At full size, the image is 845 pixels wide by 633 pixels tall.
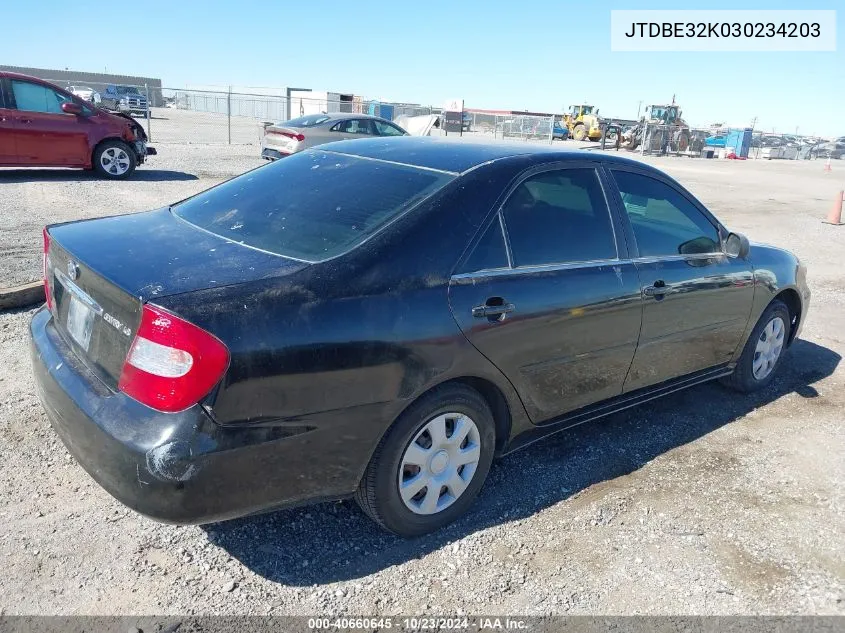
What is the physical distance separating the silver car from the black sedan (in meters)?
12.6

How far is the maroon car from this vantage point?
11.1 meters

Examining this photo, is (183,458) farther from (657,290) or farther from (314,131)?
(314,131)

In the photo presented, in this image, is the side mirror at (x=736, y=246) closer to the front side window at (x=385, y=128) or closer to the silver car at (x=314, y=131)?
the silver car at (x=314, y=131)

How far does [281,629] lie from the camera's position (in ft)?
7.68

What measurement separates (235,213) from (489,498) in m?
1.88

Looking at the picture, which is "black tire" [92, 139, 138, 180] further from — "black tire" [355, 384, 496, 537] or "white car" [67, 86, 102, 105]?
"white car" [67, 86, 102, 105]

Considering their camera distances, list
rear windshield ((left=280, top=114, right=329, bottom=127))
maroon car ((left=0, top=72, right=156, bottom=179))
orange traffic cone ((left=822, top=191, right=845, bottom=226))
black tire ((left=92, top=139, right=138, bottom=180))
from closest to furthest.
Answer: maroon car ((left=0, top=72, right=156, bottom=179)) < black tire ((left=92, top=139, right=138, bottom=180)) < orange traffic cone ((left=822, top=191, right=845, bottom=226)) < rear windshield ((left=280, top=114, right=329, bottom=127))

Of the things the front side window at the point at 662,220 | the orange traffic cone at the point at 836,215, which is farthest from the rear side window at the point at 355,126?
the front side window at the point at 662,220

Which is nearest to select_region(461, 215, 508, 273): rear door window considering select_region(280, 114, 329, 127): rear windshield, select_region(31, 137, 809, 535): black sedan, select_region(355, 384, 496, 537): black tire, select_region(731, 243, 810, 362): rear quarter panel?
select_region(31, 137, 809, 535): black sedan

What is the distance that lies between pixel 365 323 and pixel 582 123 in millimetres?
42179

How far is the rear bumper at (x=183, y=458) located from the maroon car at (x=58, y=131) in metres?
10.8

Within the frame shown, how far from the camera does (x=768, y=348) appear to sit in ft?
15.7

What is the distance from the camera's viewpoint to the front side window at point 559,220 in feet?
10.1

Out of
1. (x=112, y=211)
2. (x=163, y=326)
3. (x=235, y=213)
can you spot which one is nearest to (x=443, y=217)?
(x=235, y=213)
